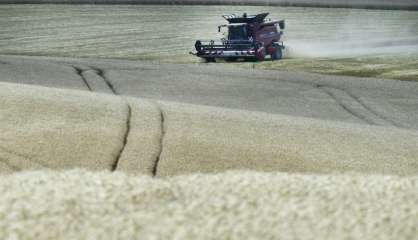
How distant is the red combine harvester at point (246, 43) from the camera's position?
46219 mm

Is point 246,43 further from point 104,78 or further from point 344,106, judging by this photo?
point 344,106

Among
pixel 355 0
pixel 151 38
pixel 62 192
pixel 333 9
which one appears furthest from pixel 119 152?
pixel 355 0

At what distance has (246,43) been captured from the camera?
47.8m

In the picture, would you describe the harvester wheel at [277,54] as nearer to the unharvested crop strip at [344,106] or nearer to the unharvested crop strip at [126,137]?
the unharvested crop strip at [344,106]

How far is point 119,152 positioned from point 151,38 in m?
49.6

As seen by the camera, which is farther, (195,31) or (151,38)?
(195,31)

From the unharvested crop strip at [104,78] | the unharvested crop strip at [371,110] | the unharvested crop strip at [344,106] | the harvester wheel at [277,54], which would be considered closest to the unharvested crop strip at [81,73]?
the unharvested crop strip at [104,78]

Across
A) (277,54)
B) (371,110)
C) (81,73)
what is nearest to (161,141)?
(371,110)

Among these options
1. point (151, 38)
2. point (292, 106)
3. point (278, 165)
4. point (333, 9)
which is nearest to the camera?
point (278, 165)

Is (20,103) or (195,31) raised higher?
(20,103)

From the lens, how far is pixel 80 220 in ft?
18.0

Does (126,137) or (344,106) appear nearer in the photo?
(126,137)

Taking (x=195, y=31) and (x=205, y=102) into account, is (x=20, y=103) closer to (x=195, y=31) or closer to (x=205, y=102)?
(x=205, y=102)

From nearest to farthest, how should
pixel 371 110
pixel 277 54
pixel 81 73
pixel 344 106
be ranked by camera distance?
pixel 371 110 → pixel 344 106 → pixel 81 73 → pixel 277 54
